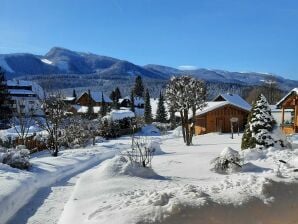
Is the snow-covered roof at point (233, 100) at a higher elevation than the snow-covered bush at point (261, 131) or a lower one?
higher

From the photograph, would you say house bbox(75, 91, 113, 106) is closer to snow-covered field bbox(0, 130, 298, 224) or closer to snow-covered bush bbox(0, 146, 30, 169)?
snow-covered bush bbox(0, 146, 30, 169)

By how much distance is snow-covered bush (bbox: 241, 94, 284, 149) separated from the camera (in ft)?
63.0

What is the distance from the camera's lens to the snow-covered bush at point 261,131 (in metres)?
19.2

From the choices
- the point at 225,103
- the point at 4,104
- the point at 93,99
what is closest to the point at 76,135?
the point at 4,104

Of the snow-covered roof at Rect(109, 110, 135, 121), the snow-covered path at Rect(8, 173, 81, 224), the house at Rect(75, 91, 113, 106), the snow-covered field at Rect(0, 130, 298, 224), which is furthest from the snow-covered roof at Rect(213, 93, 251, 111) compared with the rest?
the house at Rect(75, 91, 113, 106)

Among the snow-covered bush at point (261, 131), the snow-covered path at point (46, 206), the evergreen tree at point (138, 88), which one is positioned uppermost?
the evergreen tree at point (138, 88)

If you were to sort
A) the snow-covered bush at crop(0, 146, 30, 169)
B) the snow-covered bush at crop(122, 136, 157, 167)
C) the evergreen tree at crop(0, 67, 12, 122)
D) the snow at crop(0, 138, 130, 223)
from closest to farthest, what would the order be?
the snow at crop(0, 138, 130, 223) < the snow-covered bush at crop(122, 136, 157, 167) < the snow-covered bush at crop(0, 146, 30, 169) < the evergreen tree at crop(0, 67, 12, 122)

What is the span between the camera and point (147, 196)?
8.95 metres

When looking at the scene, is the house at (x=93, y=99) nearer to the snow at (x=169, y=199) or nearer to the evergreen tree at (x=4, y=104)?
the evergreen tree at (x=4, y=104)

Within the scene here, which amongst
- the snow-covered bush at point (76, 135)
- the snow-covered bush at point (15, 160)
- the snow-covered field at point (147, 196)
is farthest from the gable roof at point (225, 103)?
the snow-covered bush at point (15, 160)

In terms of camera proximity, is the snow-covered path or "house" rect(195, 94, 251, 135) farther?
Result: "house" rect(195, 94, 251, 135)

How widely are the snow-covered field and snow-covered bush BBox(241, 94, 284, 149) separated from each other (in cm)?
340

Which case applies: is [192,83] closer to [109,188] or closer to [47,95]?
[47,95]

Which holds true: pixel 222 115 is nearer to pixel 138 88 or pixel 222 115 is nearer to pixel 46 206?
pixel 46 206
